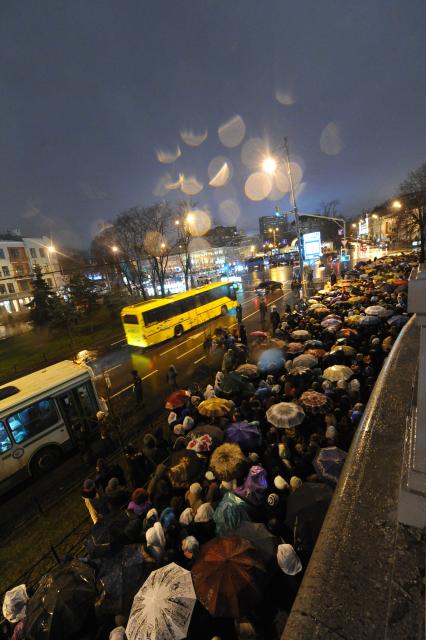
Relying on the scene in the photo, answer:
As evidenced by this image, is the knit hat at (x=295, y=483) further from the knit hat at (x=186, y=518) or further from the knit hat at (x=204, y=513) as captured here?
the knit hat at (x=186, y=518)

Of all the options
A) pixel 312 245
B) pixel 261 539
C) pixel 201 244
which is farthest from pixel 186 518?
pixel 201 244

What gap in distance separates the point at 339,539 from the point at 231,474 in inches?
136

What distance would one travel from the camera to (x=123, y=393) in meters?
13.2

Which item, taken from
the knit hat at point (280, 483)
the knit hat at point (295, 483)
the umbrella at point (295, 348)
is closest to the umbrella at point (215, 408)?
the knit hat at point (280, 483)

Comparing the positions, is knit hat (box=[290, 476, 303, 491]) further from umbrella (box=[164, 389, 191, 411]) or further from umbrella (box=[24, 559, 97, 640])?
umbrella (box=[164, 389, 191, 411])

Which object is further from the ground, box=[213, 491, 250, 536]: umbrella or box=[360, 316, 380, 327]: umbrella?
box=[360, 316, 380, 327]: umbrella

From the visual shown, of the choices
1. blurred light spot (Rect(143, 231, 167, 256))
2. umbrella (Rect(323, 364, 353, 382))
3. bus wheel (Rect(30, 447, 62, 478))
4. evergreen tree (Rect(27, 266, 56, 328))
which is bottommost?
bus wheel (Rect(30, 447, 62, 478))

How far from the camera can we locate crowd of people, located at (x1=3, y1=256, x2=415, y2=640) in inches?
142

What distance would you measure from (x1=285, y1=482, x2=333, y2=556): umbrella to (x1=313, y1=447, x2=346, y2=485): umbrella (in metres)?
0.54

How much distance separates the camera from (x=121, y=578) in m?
4.22

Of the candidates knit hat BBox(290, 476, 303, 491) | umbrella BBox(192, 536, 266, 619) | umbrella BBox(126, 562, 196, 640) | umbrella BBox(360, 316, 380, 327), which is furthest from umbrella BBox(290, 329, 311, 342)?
umbrella BBox(126, 562, 196, 640)

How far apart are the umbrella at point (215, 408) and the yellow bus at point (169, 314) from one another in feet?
38.3

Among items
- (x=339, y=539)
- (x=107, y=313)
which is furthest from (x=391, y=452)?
(x=107, y=313)

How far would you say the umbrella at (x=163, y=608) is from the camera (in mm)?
3264
